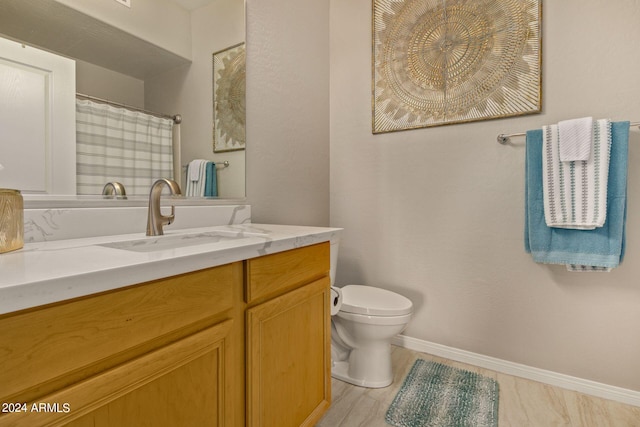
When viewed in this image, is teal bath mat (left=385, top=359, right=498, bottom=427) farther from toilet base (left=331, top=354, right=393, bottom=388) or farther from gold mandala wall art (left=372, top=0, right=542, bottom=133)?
gold mandala wall art (left=372, top=0, right=542, bottom=133)

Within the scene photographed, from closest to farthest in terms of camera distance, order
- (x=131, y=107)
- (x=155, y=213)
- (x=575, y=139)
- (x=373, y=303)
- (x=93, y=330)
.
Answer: (x=93, y=330), (x=155, y=213), (x=131, y=107), (x=575, y=139), (x=373, y=303)

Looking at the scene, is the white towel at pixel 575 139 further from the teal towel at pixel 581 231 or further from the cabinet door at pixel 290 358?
the cabinet door at pixel 290 358

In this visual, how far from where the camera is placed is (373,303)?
1.69m

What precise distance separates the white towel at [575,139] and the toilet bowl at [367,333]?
1.01 m

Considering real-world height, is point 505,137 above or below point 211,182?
above

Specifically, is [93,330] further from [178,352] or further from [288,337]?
[288,337]

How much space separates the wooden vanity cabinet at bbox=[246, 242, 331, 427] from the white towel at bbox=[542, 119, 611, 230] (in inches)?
44.2

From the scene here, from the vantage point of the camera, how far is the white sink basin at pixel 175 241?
1013 millimetres

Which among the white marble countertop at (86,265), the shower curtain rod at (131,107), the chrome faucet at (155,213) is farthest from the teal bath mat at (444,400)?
the shower curtain rod at (131,107)

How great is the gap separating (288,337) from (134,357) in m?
0.53

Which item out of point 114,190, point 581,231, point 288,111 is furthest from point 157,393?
point 581,231

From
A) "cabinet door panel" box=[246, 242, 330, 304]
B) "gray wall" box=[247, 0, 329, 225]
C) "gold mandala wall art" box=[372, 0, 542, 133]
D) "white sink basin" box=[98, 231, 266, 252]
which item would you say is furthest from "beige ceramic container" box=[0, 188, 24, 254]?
"gold mandala wall art" box=[372, 0, 542, 133]

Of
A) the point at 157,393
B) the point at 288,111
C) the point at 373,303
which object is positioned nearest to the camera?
the point at 157,393

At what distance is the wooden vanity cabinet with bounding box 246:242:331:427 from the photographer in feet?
3.10
